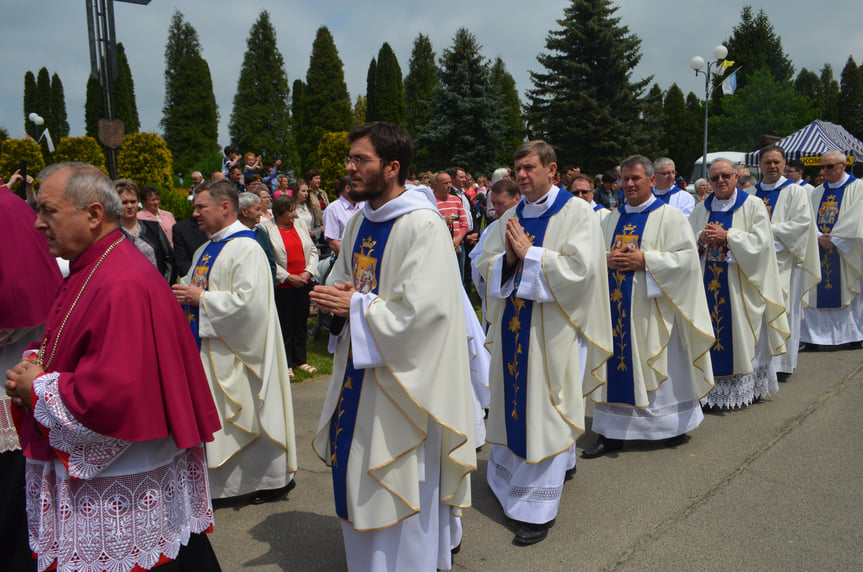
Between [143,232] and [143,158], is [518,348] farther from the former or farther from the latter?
[143,158]

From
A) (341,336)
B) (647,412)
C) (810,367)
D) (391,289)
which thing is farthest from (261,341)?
(810,367)

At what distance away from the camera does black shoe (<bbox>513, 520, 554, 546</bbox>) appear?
373 cm

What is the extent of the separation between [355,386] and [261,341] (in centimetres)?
143

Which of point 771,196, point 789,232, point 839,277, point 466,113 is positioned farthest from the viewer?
point 466,113

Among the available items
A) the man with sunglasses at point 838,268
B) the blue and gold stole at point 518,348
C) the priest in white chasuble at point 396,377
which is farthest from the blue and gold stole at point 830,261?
the priest in white chasuble at point 396,377

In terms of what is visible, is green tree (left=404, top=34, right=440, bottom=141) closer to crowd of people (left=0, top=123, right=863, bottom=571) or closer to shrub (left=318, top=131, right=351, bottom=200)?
shrub (left=318, top=131, right=351, bottom=200)

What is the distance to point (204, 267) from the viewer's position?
429cm

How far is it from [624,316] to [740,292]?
5.72 ft

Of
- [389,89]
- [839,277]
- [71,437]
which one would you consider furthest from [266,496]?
[389,89]

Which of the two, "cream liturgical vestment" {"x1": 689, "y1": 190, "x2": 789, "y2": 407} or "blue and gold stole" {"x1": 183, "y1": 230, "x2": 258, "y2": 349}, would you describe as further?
"cream liturgical vestment" {"x1": 689, "y1": 190, "x2": 789, "y2": 407}

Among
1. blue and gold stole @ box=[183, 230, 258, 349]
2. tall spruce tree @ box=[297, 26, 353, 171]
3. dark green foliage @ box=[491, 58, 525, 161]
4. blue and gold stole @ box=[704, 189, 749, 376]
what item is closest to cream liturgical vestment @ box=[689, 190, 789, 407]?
blue and gold stole @ box=[704, 189, 749, 376]

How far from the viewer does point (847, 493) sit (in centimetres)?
425

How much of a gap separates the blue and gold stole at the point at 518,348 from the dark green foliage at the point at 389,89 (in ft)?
122

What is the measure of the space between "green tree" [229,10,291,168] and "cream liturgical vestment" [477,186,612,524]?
3687cm
